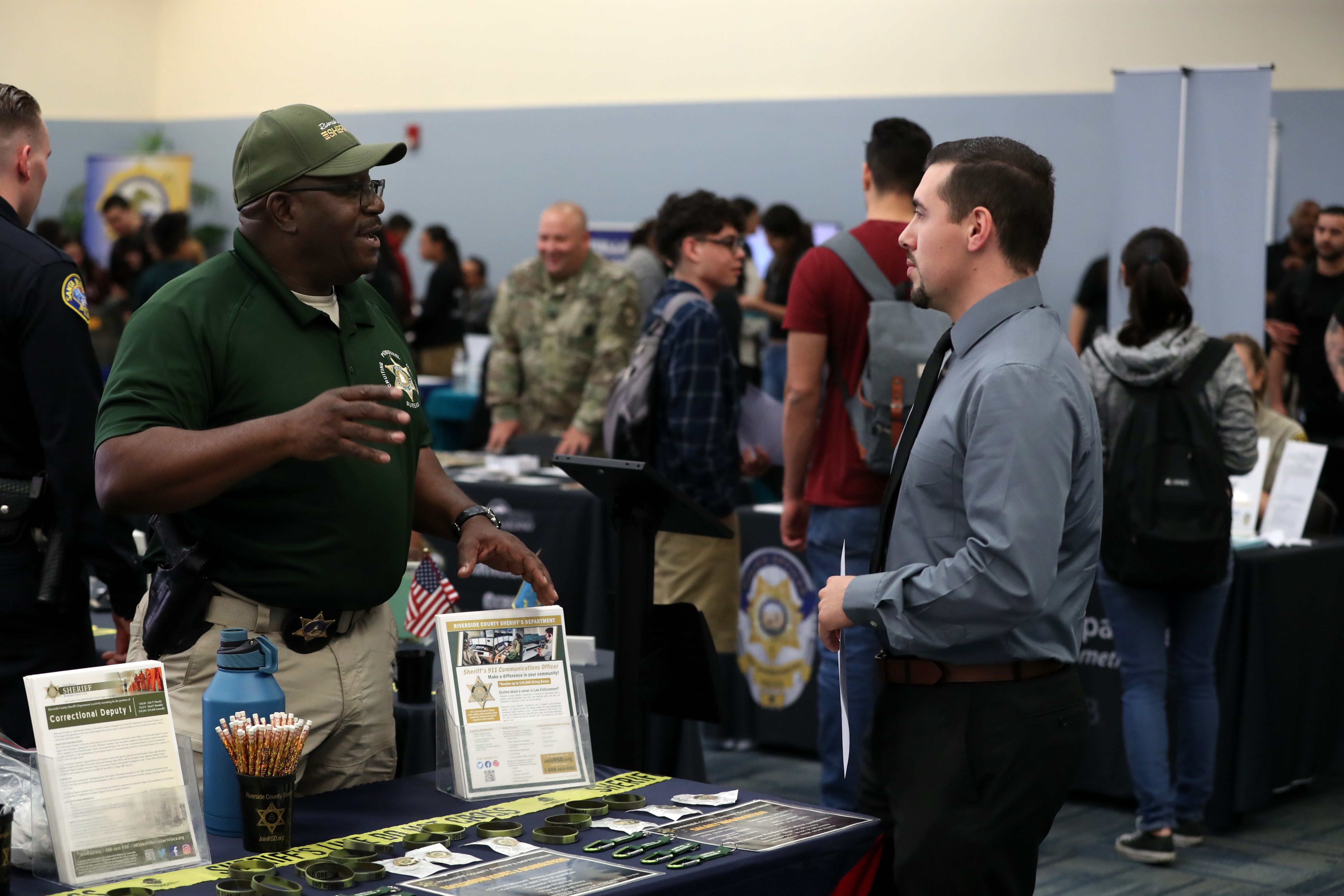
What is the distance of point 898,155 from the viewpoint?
3219mm

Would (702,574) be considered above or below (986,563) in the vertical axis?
below

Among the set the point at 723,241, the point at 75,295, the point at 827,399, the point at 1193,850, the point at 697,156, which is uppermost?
the point at 697,156

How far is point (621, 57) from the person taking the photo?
1041 centimetres

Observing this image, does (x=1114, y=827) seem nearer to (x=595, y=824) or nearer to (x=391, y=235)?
(x=595, y=824)

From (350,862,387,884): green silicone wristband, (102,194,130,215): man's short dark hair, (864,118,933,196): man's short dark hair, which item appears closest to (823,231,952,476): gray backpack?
(864,118,933,196): man's short dark hair

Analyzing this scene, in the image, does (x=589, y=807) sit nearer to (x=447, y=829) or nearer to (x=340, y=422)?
(x=447, y=829)

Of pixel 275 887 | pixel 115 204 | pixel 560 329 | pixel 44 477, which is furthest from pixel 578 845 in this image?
pixel 115 204

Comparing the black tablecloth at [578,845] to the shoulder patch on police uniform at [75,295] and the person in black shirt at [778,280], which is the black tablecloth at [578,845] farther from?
the person in black shirt at [778,280]

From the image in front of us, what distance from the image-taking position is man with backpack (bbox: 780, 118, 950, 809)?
3139 mm

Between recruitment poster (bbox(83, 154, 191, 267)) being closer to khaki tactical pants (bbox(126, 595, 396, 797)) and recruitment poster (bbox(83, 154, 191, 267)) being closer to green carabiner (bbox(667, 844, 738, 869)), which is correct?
khaki tactical pants (bbox(126, 595, 396, 797))

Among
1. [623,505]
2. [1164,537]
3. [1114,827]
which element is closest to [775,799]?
[623,505]

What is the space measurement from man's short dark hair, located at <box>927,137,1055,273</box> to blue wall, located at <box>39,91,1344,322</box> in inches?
238

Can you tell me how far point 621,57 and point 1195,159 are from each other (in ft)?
19.5

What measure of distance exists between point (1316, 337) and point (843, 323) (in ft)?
12.5
